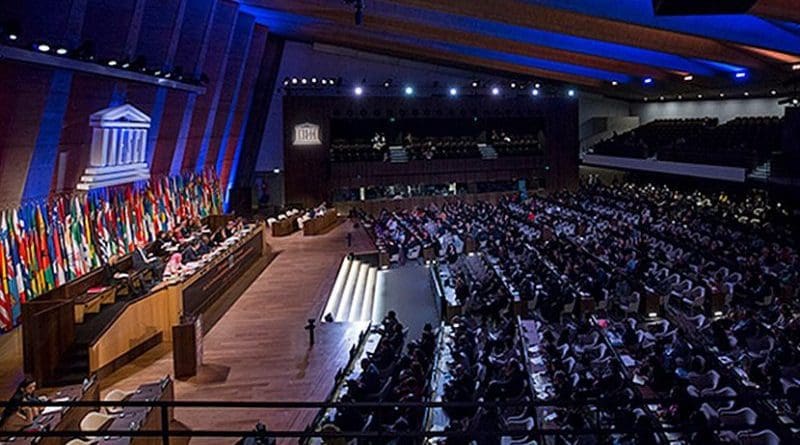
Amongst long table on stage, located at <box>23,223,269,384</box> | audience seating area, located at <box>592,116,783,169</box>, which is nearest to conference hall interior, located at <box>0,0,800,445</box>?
long table on stage, located at <box>23,223,269,384</box>

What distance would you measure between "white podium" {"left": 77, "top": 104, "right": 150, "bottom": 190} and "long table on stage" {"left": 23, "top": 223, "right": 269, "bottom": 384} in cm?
293

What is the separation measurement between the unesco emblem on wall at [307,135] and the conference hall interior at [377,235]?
92 millimetres

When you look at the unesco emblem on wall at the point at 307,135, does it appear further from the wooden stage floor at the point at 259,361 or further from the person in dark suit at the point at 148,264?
the person in dark suit at the point at 148,264

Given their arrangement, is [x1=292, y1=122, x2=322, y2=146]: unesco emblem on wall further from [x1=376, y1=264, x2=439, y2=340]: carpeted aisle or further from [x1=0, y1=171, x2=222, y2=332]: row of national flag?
[x1=0, y1=171, x2=222, y2=332]: row of national flag

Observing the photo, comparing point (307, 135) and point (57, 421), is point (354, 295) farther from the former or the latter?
point (307, 135)

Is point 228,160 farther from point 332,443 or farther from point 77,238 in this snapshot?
point 332,443

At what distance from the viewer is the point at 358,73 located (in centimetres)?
3538

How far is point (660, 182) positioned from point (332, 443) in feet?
115

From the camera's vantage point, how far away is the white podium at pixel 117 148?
1468cm

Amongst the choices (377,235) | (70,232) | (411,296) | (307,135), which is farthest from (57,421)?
(307,135)

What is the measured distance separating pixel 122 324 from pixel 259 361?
80.3 inches

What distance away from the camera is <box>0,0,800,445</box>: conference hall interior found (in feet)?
28.0

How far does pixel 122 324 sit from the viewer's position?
34.2 feet

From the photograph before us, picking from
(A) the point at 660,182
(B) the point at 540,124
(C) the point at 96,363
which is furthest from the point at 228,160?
(A) the point at 660,182
